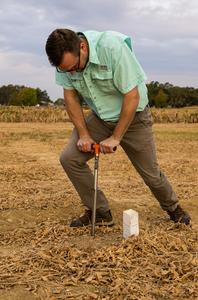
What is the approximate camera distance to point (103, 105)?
485 centimetres

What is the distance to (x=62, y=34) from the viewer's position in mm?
4305

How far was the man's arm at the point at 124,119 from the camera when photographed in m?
4.61

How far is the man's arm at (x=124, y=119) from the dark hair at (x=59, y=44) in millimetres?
635

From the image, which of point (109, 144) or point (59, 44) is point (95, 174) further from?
point (59, 44)

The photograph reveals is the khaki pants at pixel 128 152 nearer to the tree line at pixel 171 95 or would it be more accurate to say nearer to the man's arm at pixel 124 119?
the man's arm at pixel 124 119

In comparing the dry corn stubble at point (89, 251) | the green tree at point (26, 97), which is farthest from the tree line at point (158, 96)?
the dry corn stubble at point (89, 251)

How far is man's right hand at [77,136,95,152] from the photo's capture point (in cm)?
492

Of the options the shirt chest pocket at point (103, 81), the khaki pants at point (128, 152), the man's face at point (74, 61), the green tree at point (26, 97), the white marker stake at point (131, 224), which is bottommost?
the white marker stake at point (131, 224)

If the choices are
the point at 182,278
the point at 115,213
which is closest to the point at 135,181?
the point at 115,213

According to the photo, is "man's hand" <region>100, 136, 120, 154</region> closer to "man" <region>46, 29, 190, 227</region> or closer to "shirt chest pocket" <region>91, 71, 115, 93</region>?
"man" <region>46, 29, 190, 227</region>

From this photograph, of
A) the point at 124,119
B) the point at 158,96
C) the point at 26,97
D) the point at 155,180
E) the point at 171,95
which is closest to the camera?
the point at 124,119

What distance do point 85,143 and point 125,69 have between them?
84cm

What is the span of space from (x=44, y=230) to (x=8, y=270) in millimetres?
1075

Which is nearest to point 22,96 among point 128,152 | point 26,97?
point 26,97
